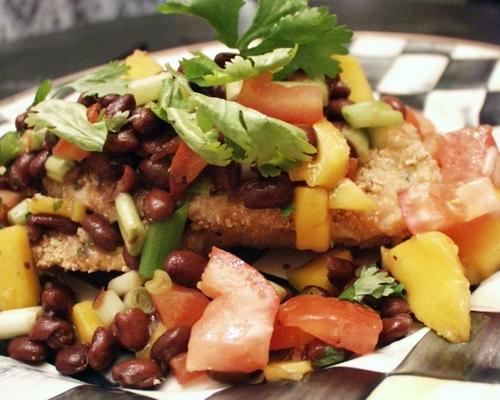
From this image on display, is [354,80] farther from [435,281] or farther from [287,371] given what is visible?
[287,371]

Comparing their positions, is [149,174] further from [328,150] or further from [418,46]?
[418,46]

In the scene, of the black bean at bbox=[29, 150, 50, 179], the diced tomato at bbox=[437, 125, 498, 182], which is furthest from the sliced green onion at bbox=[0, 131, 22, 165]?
the diced tomato at bbox=[437, 125, 498, 182]

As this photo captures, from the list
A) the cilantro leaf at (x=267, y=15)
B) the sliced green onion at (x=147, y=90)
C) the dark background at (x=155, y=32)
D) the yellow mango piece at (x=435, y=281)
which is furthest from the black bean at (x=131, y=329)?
the dark background at (x=155, y=32)

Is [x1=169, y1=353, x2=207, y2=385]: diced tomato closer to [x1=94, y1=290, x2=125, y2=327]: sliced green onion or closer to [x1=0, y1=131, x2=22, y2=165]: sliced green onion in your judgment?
[x1=94, y1=290, x2=125, y2=327]: sliced green onion

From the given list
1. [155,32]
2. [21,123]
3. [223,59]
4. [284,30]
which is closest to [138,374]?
[223,59]

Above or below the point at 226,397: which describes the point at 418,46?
above

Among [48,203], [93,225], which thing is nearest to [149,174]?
[93,225]

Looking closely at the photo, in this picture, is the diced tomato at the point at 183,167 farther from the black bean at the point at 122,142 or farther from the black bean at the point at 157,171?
the black bean at the point at 122,142
